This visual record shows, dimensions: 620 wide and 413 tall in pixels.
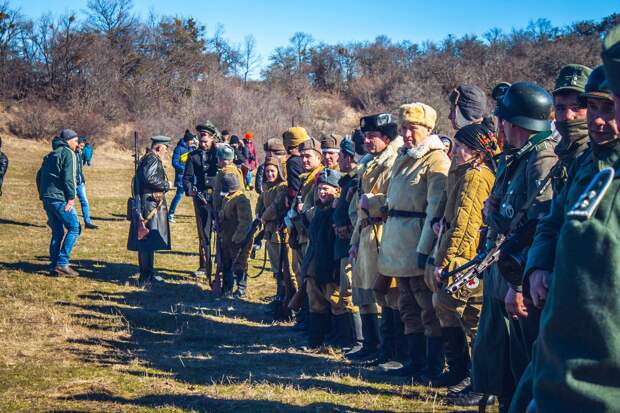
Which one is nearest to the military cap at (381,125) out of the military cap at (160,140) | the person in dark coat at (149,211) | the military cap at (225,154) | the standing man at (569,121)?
the standing man at (569,121)

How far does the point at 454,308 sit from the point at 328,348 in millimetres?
2498

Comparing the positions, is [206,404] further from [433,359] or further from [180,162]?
[180,162]

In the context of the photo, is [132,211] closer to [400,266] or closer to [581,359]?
[400,266]

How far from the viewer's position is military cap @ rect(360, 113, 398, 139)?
7066mm

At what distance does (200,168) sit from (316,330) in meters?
5.37

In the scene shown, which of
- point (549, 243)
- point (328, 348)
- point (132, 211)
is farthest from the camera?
point (132, 211)

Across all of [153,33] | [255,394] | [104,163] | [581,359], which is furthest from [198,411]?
[153,33]

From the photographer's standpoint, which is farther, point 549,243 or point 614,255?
point 549,243

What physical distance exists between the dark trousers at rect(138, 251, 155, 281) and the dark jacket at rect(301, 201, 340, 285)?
4.75m

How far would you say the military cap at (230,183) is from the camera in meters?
11.0

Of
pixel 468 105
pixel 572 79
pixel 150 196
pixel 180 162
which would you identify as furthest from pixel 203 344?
pixel 180 162

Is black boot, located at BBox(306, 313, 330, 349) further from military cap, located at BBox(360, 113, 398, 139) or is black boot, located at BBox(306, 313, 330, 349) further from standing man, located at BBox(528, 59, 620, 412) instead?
standing man, located at BBox(528, 59, 620, 412)

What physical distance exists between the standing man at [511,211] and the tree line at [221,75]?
33467mm

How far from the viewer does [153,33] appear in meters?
57.5
